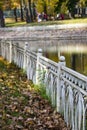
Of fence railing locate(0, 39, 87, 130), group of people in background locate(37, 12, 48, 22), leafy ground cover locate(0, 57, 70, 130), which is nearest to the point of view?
fence railing locate(0, 39, 87, 130)

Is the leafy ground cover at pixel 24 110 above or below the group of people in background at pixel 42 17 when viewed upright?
above

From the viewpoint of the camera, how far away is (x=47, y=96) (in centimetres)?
1067

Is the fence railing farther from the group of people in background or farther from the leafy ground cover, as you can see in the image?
the group of people in background

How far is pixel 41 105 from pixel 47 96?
44 centimetres

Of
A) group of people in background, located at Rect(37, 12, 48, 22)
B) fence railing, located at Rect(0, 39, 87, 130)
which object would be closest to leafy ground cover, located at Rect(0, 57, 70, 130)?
fence railing, located at Rect(0, 39, 87, 130)

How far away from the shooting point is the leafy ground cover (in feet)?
27.7

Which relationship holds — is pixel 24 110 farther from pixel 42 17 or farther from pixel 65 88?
pixel 42 17

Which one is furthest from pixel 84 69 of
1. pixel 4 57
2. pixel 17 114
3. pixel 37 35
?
pixel 37 35

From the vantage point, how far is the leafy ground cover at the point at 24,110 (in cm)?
844

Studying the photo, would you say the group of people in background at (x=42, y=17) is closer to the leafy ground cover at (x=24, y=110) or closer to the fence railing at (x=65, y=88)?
the fence railing at (x=65, y=88)

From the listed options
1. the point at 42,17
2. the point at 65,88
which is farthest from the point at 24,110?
the point at 42,17

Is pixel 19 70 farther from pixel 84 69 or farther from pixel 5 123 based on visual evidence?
pixel 5 123

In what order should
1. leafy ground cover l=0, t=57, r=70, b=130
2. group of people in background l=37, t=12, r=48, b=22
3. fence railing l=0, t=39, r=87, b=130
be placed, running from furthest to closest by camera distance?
1. group of people in background l=37, t=12, r=48, b=22
2. leafy ground cover l=0, t=57, r=70, b=130
3. fence railing l=0, t=39, r=87, b=130

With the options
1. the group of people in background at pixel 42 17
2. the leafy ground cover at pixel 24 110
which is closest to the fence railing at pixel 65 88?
the leafy ground cover at pixel 24 110
